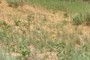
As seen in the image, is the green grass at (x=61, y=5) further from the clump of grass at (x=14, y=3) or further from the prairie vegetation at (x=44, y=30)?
the clump of grass at (x=14, y=3)

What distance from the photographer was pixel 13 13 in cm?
1422

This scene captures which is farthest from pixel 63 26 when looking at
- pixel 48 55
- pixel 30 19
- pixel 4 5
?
pixel 48 55

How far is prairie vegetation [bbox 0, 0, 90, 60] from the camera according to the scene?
26.6 ft

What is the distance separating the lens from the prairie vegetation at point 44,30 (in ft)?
26.6

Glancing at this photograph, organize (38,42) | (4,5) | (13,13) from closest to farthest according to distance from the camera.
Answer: (38,42), (13,13), (4,5)

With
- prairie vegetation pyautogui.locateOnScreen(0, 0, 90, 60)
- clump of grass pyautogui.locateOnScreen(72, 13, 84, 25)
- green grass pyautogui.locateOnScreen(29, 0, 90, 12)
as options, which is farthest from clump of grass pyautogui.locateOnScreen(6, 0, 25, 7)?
clump of grass pyautogui.locateOnScreen(72, 13, 84, 25)

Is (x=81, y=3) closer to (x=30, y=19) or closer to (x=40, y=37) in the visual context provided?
(x=30, y=19)

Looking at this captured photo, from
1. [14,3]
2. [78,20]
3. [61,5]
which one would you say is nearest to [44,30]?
[78,20]

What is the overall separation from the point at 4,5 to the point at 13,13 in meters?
1.14

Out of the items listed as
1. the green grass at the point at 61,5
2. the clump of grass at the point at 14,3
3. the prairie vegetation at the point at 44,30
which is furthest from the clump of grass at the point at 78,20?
the clump of grass at the point at 14,3

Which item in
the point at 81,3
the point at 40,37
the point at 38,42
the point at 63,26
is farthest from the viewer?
the point at 81,3

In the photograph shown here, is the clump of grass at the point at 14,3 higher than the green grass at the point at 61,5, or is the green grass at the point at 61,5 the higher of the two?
the clump of grass at the point at 14,3

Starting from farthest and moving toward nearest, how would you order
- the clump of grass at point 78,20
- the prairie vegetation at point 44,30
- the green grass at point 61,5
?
the green grass at point 61,5 < the clump of grass at point 78,20 < the prairie vegetation at point 44,30

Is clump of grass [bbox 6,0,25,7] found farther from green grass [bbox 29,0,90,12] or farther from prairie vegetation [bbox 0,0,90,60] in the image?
green grass [bbox 29,0,90,12]
